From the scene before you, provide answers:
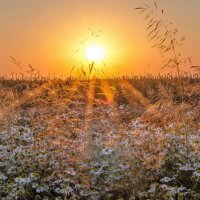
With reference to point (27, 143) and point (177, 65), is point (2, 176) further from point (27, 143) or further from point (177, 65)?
point (177, 65)

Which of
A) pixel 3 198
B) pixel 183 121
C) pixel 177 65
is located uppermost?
pixel 177 65

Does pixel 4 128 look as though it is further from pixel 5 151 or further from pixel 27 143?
pixel 5 151

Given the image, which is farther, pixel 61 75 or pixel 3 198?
pixel 61 75

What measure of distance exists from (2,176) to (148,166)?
193 centimetres

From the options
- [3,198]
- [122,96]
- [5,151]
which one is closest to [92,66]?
[5,151]

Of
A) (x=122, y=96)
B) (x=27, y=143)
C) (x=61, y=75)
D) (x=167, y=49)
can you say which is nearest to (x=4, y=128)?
(x=27, y=143)

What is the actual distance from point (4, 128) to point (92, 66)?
2085 millimetres

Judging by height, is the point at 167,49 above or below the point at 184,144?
above

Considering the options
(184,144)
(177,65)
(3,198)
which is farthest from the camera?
(177,65)

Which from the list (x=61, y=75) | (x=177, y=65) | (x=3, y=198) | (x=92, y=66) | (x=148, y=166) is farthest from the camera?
(x=61, y=75)

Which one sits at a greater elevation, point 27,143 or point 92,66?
point 92,66

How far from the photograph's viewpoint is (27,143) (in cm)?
995

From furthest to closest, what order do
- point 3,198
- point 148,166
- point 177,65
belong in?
point 177,65
point 148,166
point 3,198

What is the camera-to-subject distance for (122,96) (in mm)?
20406
